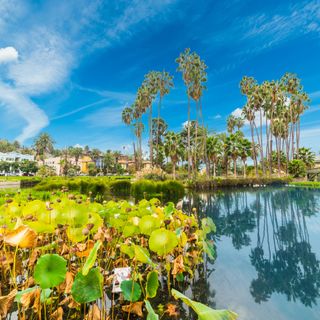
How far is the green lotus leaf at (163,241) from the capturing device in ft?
6.81

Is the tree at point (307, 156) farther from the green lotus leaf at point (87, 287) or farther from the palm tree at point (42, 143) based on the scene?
the palm tree at point (42, 143)

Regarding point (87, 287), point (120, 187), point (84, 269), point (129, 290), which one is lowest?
point (120, 187)

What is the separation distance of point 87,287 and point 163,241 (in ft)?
2.48

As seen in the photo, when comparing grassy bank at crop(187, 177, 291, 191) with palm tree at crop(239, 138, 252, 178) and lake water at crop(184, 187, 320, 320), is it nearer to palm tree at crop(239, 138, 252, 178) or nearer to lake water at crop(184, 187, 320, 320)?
palm tree at crop(239, 138, 252, 178)

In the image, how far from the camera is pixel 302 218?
873 centimetres

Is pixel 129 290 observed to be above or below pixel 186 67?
below

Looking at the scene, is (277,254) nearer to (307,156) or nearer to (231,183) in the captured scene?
(231,183)

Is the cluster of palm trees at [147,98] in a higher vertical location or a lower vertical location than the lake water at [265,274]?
higher

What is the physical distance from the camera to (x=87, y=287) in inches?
62.3

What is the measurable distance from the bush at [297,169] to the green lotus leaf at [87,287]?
41.0 m

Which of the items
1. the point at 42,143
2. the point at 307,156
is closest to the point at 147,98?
the point at 307,156

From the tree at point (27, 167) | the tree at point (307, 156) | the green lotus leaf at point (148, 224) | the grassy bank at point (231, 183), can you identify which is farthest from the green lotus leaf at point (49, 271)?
the tree at point (27, 167)

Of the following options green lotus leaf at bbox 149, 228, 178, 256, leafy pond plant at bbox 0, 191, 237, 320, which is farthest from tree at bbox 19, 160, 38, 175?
green lotus leaf at bbox 149, 228, 178, 256

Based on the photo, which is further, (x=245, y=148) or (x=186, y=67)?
(x=245, y=148)
